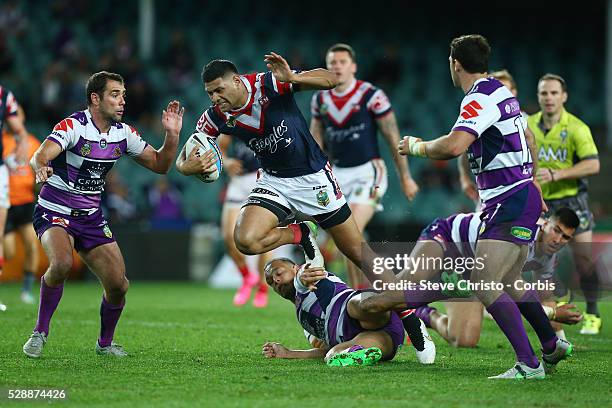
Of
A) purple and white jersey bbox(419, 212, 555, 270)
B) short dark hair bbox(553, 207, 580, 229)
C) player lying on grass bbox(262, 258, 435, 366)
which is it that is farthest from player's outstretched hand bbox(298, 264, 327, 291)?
short dark hair bbox(553, 207, 580, 229)

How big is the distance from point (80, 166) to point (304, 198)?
5.81 ft

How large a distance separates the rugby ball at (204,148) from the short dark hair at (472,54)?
2087mm

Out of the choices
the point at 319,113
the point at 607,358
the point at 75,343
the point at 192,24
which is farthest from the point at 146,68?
the point at 607,358


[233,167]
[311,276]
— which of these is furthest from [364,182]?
[311,276]

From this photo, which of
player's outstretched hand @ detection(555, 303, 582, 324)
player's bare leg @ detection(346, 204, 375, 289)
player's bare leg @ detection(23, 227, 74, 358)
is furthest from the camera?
player's bare leg @ detection(346, 204, 375, 289)

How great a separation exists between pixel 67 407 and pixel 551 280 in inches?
211

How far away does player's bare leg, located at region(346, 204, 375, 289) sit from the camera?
10.5 metres

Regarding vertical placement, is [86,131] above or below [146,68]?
below

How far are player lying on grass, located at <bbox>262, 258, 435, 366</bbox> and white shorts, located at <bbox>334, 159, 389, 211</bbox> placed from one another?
127 inches

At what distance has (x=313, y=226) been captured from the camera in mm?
8289

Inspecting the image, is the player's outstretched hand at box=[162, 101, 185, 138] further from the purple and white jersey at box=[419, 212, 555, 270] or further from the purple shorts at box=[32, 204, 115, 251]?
the purple and white jersey at box=[419, 212, 555, 270]

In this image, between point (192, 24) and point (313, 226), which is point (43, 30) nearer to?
point (192, 24)

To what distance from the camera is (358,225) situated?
34.2 feet

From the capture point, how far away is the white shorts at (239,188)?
12641 millimetres
